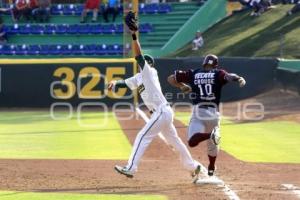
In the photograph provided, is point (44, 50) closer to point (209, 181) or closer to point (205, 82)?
point (205, 82)

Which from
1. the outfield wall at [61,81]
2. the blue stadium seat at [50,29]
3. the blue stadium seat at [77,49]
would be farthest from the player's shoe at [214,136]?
the blue stadium seat at [50,29]

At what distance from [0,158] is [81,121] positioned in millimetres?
8083

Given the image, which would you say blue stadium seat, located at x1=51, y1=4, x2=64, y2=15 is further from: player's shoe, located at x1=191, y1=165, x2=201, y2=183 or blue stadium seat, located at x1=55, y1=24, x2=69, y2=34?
player's shoe, located at x1=191, y1=165, x2=201, y2=183

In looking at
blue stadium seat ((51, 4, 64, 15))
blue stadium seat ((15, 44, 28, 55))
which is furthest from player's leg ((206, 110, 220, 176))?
blue stadium seat ((51, 4, 64, 15))

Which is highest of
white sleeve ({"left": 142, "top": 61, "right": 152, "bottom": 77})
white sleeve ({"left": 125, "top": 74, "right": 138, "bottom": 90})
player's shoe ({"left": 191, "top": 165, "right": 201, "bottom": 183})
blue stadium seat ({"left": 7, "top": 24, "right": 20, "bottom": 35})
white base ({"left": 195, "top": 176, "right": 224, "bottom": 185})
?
white sleeve ({"left": 142, "top": 61, "right": 152, "bottom": 77})

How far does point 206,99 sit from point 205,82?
0.91ft

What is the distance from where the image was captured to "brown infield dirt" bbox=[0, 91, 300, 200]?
9413mm

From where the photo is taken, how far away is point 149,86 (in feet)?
32.6

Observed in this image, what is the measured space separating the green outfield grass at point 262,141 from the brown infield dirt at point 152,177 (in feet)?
2.26

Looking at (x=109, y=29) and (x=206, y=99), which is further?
(x=109, y=29)

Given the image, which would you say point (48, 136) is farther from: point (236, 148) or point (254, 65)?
point (254, 65)

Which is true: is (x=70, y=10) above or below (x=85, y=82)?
above

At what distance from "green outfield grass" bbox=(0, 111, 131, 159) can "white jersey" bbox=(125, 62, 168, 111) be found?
334 cm

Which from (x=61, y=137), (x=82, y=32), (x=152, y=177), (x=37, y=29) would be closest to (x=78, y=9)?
(x=82, y=32)
